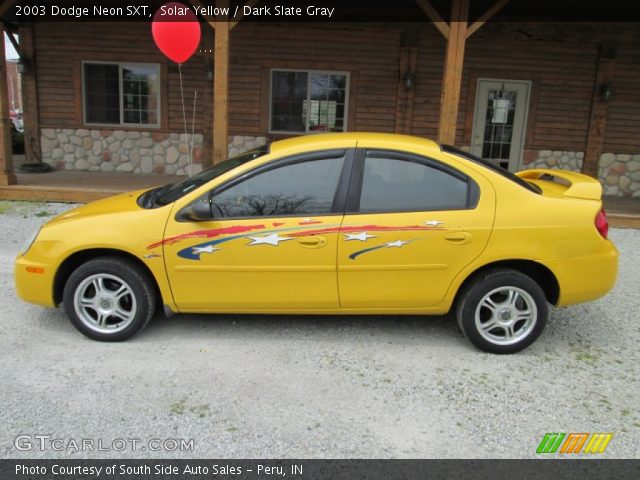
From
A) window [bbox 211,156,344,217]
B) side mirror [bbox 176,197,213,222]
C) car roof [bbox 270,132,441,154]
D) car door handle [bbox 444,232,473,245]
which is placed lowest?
car door handle [bbox 444,232,473,245]

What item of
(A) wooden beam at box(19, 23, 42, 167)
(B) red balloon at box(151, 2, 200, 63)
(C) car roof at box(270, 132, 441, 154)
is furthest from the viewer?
(A) wooden beam at box(19, 23, 42, 167)

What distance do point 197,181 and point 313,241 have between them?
104cm

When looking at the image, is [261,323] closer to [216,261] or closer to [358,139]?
[216,261]

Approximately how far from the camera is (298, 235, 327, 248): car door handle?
11.7 feet

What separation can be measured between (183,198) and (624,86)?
10.5 m

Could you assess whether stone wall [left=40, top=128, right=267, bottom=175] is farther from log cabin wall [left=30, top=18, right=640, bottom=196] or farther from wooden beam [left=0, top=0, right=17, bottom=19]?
wooden beam [left=0, top=0, right=17, bottom=19]

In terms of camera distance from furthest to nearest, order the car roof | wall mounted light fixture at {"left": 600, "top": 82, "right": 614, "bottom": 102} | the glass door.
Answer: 1. the glass door
2. wall mounted light fixture at {"left": 600, "top": 82, "right": 614, "bottom": 102}
3. the car roof

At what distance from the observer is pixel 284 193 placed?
143 inches

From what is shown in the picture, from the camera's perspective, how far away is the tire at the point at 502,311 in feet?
11.9

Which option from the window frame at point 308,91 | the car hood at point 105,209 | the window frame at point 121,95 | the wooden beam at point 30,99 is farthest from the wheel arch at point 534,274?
the wooden beam at point 30,99

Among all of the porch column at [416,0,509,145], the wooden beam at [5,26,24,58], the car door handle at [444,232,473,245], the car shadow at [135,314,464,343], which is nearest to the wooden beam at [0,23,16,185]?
the wooden beam at [5,26,24,58]
